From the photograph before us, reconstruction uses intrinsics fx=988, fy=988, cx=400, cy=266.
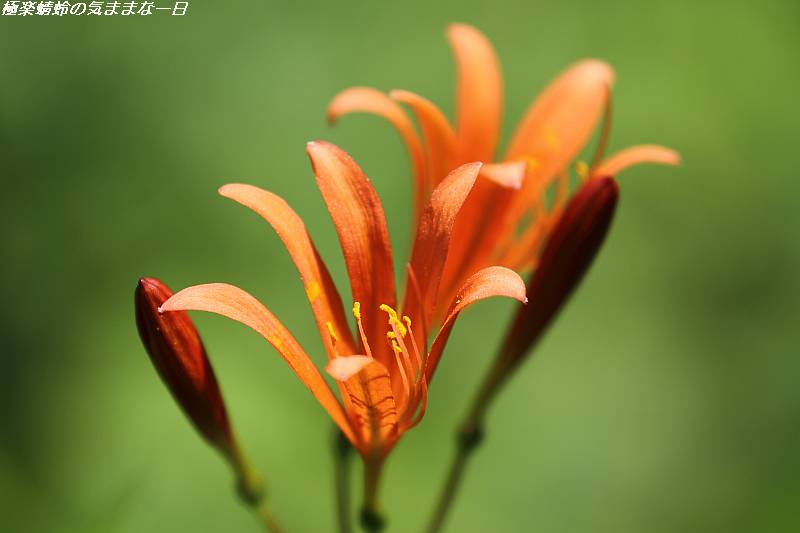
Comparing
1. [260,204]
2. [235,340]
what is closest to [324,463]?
[235,340]

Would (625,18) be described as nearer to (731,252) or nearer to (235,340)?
(731,252)

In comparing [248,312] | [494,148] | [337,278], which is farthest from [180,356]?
[337,278]

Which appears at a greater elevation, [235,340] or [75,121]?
[75,121]

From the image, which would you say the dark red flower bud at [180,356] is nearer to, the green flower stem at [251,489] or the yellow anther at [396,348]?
the green flower stem at [251,489]

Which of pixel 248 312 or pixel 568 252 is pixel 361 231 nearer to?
pixel 248 312
